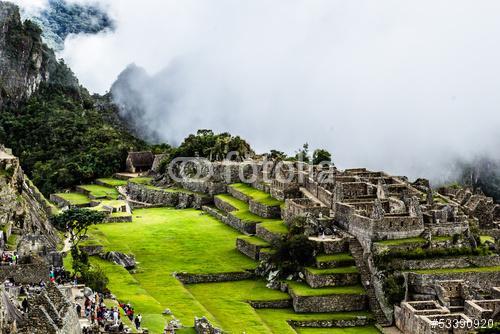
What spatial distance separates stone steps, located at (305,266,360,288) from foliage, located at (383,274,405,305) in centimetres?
259

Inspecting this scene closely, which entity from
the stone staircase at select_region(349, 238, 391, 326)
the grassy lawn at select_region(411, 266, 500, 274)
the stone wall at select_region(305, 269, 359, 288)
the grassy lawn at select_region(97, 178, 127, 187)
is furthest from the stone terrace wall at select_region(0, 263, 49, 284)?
the grassy lawn at select_region(97, 178, 127, 187)

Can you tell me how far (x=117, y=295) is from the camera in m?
49.2

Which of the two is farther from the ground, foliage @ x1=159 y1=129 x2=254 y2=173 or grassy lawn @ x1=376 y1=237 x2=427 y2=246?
foliage @ x1=159 y1=129 x2=254 y2=173

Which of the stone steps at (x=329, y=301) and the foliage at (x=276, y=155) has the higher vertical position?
the foliage at (x=276, y=155)

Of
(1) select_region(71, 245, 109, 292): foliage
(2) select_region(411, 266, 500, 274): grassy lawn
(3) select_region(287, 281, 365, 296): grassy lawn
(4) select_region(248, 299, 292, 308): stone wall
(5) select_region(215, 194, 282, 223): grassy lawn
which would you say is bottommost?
(4) select_region(248, 299, 292, 308): stone wall

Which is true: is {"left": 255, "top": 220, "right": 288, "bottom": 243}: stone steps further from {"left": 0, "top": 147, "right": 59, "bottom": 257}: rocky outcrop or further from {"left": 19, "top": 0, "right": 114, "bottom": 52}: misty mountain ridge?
{"left": 19, "top": 0, "right": 114, "bottom": 52}: misty mountain ridge

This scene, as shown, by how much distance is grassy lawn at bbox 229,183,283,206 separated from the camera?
237 ft

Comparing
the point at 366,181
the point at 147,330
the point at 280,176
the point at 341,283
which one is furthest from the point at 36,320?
the point at 280,176

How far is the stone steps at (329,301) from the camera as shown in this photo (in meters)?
53.7

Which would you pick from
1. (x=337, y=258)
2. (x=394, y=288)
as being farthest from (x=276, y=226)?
(x=394, y=288)

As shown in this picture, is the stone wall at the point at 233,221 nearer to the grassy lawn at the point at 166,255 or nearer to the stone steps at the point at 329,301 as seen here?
the grassy lawn at the point at 166,255

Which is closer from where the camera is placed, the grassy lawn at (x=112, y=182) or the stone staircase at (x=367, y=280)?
the stone staircase at (x=367, y=280)

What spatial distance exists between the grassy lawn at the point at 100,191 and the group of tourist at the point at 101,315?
150 feet

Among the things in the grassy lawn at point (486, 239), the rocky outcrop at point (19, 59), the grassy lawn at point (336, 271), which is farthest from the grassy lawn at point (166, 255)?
the rocky outcrop at point (19, 59)
